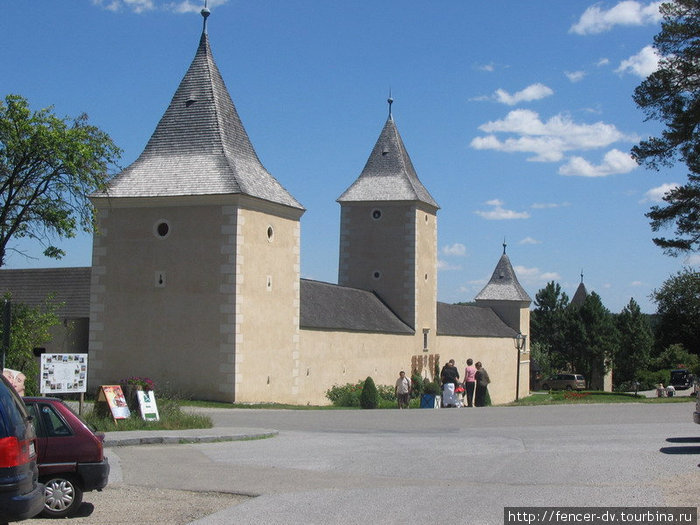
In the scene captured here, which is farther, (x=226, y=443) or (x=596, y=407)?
(x=596, y=407)

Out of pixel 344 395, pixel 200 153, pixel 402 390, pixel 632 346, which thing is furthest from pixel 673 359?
pixel 200 153

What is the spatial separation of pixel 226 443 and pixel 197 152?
583 inches

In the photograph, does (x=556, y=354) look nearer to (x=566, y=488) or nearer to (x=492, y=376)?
(x=492, y=376)

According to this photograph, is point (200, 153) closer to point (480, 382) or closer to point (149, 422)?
point (480, 382)

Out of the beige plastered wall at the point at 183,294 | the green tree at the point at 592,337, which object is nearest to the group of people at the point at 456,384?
the beige plastered wall at the point at 183,294

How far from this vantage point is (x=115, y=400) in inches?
725

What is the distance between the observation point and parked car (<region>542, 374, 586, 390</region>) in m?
73.2

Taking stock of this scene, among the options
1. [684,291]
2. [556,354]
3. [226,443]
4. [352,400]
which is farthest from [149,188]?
[556,354]

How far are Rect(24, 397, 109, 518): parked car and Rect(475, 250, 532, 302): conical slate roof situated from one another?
179ft

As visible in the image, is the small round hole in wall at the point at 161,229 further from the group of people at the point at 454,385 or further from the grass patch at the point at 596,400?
the grass patch at the point at 596,400

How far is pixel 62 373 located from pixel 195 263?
1081 centimetres

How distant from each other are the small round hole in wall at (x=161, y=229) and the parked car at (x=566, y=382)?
2019 inches

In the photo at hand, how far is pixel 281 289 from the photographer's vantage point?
30328 mm

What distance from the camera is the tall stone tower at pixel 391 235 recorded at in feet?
148
